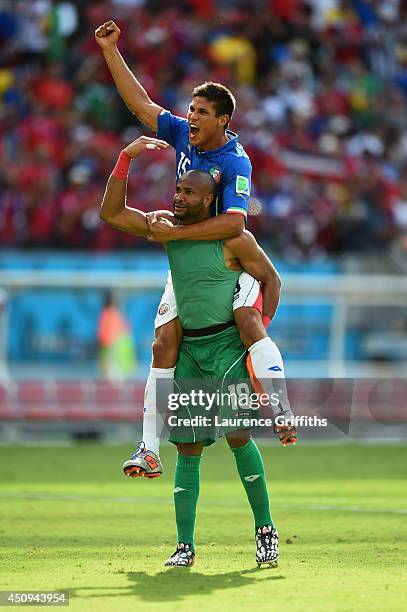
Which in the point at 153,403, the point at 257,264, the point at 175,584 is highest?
the point at 257,264

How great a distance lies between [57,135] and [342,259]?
456 cm

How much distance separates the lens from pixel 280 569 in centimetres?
656

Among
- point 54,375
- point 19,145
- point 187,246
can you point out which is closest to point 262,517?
point 187,246

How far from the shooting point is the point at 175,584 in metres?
6.04

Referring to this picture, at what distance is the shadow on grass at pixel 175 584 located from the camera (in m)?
5.71

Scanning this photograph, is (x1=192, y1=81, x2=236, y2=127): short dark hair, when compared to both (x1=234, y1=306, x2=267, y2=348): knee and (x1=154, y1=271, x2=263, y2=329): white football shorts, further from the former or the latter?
(x1=234, y1=306, x2=267, y2=348): knee

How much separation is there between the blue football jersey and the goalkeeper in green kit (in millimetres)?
123

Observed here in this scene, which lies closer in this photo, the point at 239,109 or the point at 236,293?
the point at 236,293

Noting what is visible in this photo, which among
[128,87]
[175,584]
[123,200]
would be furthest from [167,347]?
[128,87]

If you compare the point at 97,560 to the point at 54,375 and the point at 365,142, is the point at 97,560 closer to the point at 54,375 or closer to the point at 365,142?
the point at 54,375

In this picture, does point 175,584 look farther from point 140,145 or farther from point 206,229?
point 140,145

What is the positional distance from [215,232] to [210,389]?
857 mm

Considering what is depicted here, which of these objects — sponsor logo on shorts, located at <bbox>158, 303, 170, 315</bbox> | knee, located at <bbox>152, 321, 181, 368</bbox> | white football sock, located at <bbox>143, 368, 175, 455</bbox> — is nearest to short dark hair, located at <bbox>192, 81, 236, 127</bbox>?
sponsor logo on shorts, located at <bbox>158, 303, 170, 315</bbox>

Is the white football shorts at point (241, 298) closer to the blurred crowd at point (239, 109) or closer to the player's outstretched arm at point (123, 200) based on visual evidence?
the player's outstretched arm at point (123, 200)
